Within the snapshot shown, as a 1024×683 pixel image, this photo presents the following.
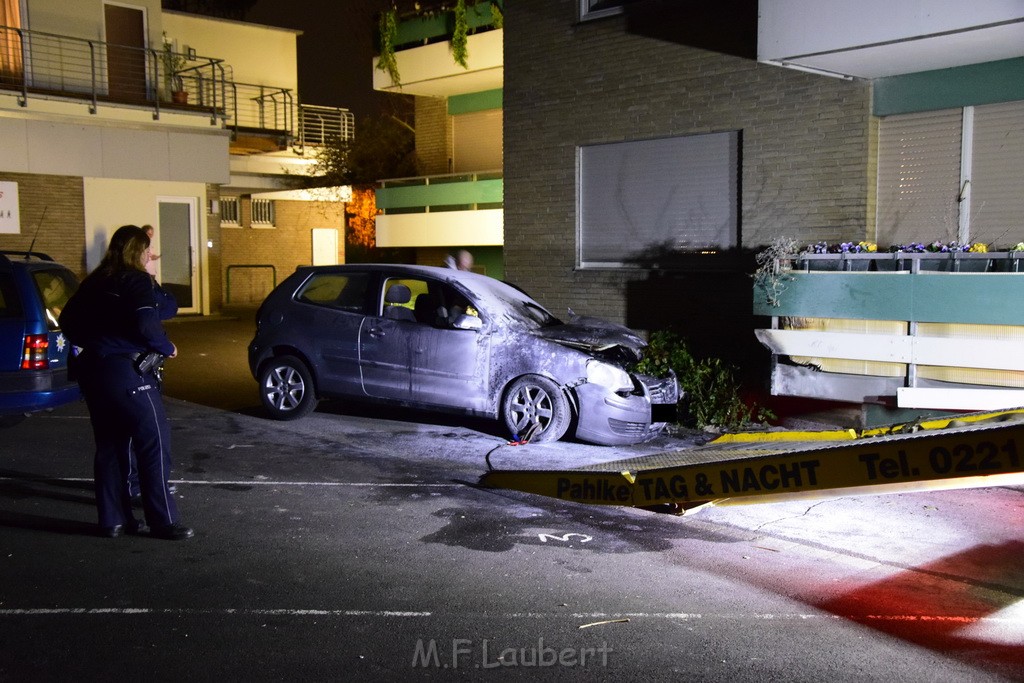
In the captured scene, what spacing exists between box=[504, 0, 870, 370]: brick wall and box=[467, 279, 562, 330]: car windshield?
2253 millimetres

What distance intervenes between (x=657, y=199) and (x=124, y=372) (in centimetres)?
774

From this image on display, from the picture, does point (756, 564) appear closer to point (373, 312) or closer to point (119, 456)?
point (119, 456)

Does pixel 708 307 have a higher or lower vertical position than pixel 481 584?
higher

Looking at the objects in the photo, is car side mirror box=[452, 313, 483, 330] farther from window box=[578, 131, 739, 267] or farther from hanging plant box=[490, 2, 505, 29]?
hanging plant box=[490, 2, 505, 29]

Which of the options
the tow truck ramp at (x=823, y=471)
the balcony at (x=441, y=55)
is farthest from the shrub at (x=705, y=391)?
the balcony at (x=441, y=55)

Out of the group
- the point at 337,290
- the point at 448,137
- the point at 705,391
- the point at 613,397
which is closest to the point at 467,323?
the point at 613,397

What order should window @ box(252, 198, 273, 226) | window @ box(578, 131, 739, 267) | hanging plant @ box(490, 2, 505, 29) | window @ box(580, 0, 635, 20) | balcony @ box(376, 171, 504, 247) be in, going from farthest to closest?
window @ box(252, 198, 273, 226) < balcony @ box(376, 171, 504, 247) < hanging plant @ box(490, 2, 505, 29) < window @ box(580, 0, 635, 20) < window @ box(578, 131, 739, 267)

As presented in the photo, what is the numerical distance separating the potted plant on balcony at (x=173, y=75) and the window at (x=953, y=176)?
17.8 m

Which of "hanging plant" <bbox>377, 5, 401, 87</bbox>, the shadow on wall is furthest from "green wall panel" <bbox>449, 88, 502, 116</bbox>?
the shadow on wall

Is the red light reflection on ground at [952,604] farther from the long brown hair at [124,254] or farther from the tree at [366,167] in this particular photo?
the tree at [366,167]

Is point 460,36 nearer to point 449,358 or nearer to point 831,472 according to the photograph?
point 449,358

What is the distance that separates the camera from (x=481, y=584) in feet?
18.1

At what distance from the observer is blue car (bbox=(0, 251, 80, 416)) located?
8.83m

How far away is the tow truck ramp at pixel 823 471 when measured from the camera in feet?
13.7
